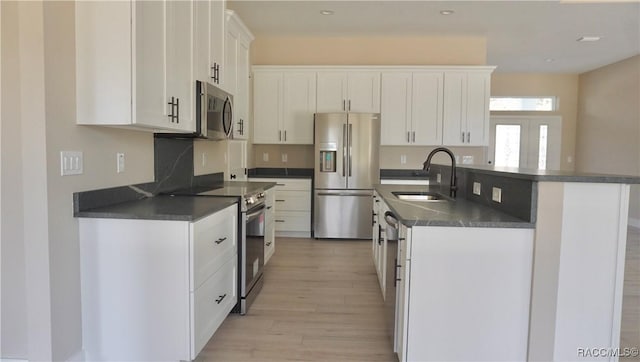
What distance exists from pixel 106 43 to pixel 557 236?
2372 millimetres

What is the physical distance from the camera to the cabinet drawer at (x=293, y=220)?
5555 millimetres

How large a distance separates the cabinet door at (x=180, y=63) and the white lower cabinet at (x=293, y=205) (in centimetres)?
288

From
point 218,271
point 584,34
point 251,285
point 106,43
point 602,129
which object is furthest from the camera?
point 602,129

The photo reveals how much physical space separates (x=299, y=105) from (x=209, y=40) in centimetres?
269

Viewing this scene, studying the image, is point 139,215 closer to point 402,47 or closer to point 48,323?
point 48,323

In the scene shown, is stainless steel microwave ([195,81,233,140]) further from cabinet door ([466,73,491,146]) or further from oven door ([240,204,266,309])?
cabinet door ([466,73,491,146])

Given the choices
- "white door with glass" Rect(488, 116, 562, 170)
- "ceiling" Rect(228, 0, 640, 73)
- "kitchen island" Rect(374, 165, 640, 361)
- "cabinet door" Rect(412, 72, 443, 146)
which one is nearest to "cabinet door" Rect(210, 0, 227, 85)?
"ceiling" Rect(228, 0, 640, 73)

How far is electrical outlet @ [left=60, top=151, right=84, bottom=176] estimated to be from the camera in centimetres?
192

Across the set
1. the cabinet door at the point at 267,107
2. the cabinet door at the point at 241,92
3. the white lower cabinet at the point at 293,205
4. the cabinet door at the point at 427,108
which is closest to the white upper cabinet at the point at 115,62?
the cabinet door at the point at 241,92

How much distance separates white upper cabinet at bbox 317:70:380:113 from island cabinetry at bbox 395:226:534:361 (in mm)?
3886

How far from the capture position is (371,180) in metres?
5.36

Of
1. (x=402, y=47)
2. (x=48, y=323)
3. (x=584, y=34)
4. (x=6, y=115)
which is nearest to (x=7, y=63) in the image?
(x=6, y=115)

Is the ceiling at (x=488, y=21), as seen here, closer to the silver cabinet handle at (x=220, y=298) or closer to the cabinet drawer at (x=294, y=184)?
the cabinet drawer at (x=294, y=184)

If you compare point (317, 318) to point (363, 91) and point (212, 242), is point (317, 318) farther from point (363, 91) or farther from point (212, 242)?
point (363, 91)
